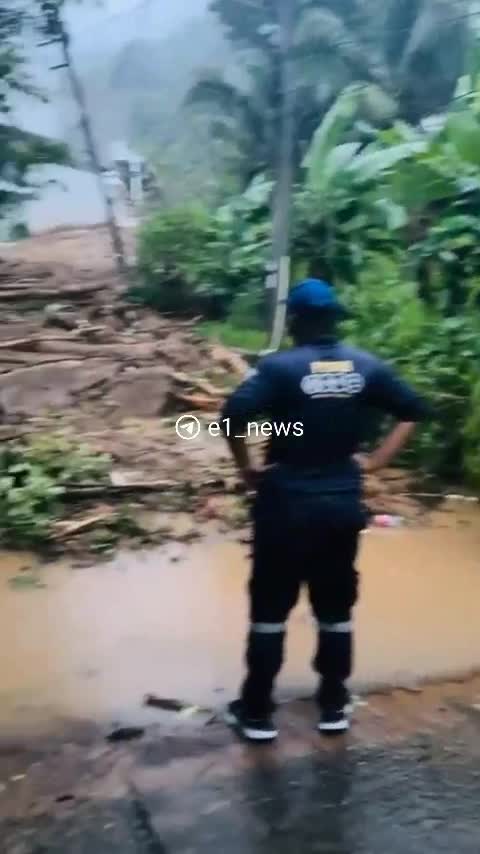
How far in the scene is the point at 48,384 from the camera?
23.6 ft

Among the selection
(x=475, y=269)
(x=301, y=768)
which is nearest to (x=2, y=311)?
(x=475, y=269)

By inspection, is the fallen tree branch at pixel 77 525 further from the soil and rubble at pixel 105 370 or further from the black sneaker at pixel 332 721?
the black sneaker at pixel 332 721

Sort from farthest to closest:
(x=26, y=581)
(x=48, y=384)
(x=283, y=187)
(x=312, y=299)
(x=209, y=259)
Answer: (x=209, y=259) < (x=283, y=187) < (x=48, y=384) < (x=26, y=581) < (x=312, y=299)

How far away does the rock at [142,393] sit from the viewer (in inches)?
289

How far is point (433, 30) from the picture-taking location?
294 inches

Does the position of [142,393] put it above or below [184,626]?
above

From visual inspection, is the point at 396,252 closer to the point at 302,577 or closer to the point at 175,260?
the point at 175,260

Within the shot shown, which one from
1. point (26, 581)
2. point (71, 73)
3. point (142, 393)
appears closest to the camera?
point (26, 581)

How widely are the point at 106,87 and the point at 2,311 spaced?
1.61 m

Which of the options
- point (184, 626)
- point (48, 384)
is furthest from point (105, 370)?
point (184, 626)

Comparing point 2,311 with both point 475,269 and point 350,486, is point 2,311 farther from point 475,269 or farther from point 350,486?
point 350,486

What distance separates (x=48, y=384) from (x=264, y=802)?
4.45m

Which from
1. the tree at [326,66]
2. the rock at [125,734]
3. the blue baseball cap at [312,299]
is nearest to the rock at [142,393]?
the tree at [326,66]

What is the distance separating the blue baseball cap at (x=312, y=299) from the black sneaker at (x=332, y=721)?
1.33m
